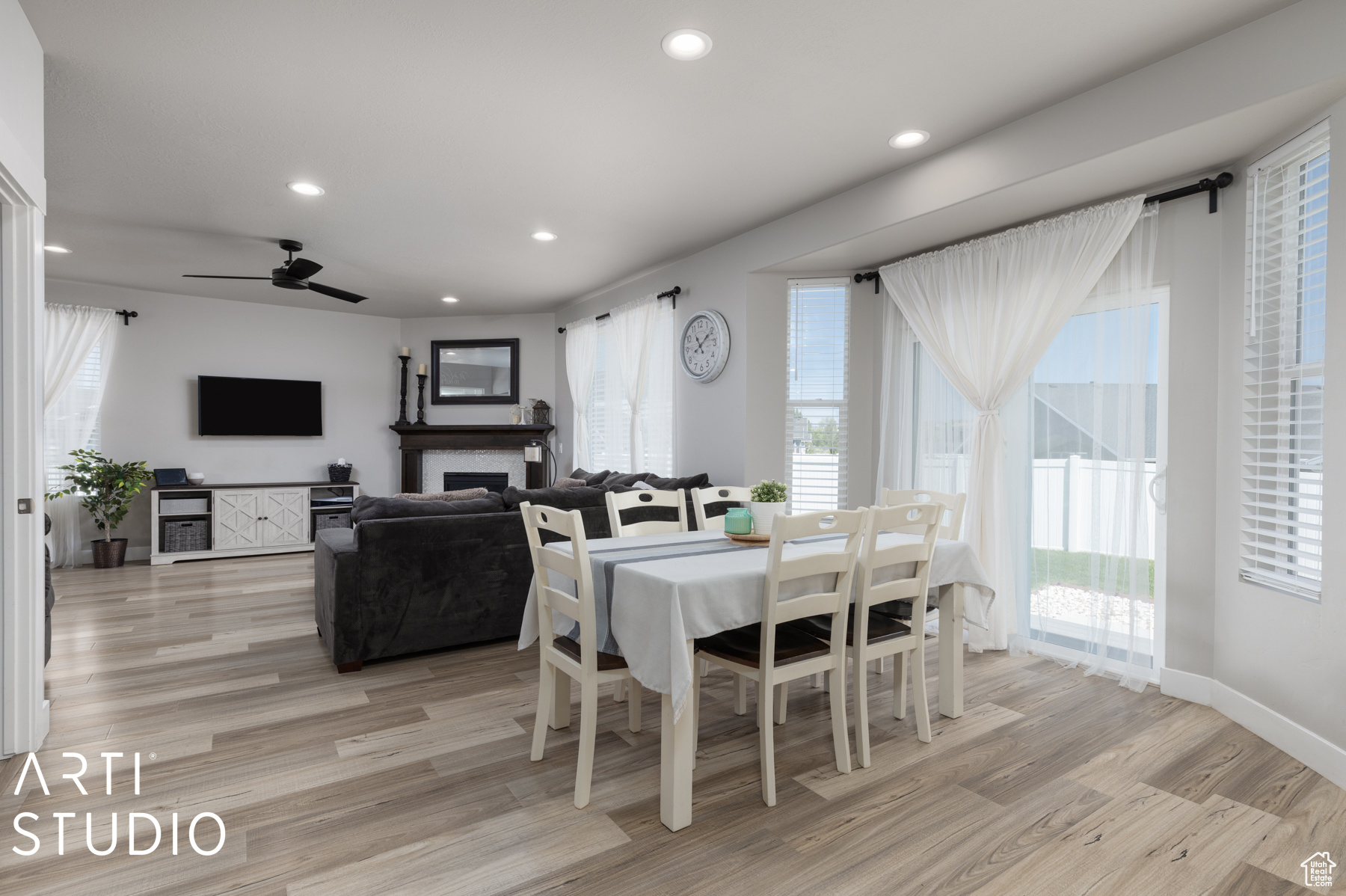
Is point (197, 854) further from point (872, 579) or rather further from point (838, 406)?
point (838, 406)

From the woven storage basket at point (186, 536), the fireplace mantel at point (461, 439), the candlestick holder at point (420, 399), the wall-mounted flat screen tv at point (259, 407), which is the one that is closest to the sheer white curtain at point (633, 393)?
the fireplace mantel at point (461, 439)

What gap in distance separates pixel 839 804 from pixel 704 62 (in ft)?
8.72

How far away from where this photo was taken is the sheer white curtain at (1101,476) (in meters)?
3.15

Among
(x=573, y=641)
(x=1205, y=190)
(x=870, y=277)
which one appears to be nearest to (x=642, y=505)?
(x=573, y=641)

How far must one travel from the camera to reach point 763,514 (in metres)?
2.82

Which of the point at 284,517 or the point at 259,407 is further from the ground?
the point at 259,407

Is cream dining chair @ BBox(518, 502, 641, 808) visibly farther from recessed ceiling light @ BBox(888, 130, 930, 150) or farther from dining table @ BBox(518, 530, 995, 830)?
recessed ceiling light @ BBox(888, 130, 930, 150)

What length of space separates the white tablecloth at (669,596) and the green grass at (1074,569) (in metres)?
1.17

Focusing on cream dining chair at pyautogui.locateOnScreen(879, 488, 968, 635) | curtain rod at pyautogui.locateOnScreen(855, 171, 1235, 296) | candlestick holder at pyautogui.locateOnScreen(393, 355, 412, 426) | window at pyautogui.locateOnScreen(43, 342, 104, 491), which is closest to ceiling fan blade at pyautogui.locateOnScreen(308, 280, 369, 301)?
candlestick holder at pyautogui.locateOnScreen(393, 355, 412, 426)

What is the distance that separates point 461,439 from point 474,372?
0.80m

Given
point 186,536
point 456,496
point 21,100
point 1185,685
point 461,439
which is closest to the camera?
point 21,100

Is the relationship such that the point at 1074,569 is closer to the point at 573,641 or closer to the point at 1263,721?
the point at 1263,721

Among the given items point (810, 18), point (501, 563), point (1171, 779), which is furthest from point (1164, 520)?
point (501, 563)

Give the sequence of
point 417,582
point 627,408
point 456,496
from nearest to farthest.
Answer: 1. point 417,582
2. point 456,496
3. point 627,408
